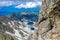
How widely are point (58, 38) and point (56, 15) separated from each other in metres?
2.70

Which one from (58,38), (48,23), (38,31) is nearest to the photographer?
(58,38)

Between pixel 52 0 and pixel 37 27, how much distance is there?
5405 mm

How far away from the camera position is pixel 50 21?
966 inches

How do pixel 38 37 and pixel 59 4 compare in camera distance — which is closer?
pixel 59 4

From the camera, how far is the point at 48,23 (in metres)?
24.6

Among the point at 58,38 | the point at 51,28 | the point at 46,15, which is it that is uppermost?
the point at 46,15

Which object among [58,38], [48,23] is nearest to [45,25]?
[48,23]

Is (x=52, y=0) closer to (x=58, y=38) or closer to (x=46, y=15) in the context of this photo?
(x=46, y=15)

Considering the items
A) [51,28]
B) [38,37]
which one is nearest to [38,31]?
[38,37]

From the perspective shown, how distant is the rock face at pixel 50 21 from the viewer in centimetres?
2342

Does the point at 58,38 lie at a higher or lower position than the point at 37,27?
lower

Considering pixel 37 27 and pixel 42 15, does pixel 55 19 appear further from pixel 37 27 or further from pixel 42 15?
pixel 37 27

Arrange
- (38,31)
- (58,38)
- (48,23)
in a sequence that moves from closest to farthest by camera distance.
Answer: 1. (58,38)
2. (48,23)
3. (38,31)

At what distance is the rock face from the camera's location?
23.4 metres
